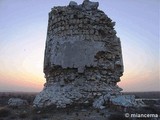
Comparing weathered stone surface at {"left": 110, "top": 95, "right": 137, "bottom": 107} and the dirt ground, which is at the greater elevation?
weathered stone surface at {"left": 110, "top": 95, "right": 137, "bottom": 107}

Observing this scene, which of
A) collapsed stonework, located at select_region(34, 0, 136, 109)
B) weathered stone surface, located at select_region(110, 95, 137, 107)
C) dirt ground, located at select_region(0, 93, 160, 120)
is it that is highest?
collapsed stonework, located at select_region(34, 0, 136, 109)

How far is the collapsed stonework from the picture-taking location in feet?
36.3

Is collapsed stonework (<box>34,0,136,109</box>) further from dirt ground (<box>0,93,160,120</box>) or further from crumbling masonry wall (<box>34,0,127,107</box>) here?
dirt ground (<box>0,93,160,120</box>)

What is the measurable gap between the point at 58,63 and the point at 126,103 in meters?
3.75

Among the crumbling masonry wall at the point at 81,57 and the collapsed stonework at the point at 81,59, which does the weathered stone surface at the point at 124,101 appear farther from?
the crumbling masonry wall at the point at 81,57

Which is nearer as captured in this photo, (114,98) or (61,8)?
(114,98)

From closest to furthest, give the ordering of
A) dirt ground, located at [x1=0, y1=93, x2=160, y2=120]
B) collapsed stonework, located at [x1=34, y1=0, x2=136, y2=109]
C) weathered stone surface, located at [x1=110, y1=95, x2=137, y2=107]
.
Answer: dirt ground, located at [x1=0, y1=93, x2=160, y2=120], weathered stone surface, located at [x1=110, y1=95, x2=137, y2=107], collapsed stonework, located at [x1=34, y1=0, x2=136, y2=109]

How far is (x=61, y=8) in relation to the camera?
12492mm

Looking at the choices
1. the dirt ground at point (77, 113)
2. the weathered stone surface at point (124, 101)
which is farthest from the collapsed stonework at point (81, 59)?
the weathered stone surface at point (124, 101)

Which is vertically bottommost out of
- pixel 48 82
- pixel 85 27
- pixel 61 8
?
pixel 48 82

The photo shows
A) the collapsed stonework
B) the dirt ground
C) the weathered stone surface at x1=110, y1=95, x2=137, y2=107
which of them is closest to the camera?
the dirt ground

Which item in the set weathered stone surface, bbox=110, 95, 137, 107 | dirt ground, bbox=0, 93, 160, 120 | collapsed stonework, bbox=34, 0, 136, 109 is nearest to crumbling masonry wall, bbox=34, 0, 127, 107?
collapsed stonework, bbox=34, 0, 136, 109

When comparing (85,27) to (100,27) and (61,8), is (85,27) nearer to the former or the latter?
(100,27)

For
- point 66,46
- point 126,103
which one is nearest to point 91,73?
point 66,46
